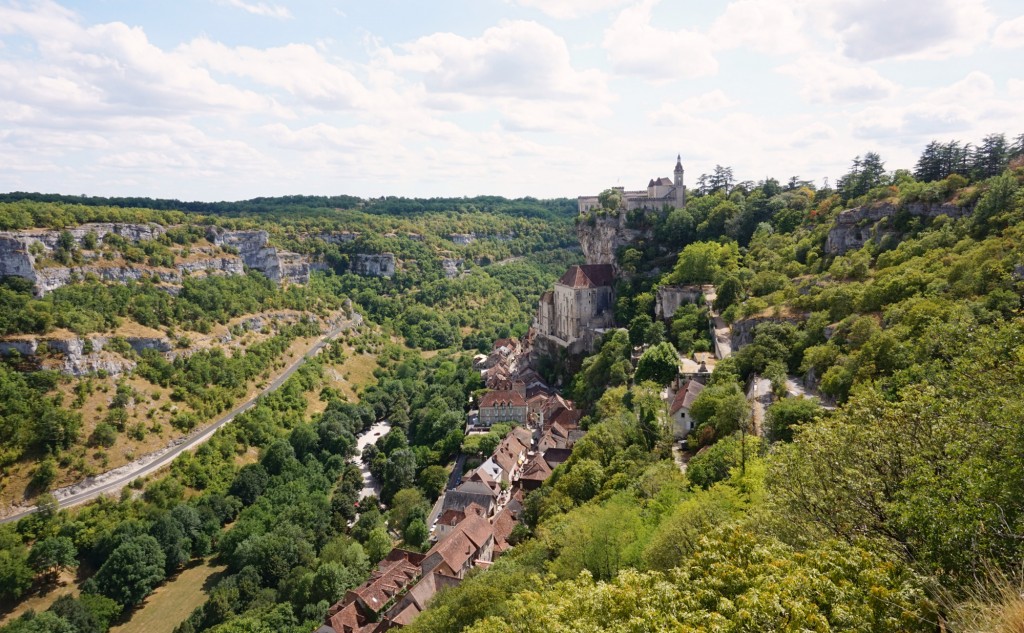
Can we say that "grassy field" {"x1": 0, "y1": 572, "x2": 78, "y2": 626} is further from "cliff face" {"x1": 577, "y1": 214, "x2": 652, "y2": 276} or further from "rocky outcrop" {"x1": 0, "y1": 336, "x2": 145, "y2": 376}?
"cliff face" {"x1": 577, "y1": 214, "x2": 652, "y2": 276}

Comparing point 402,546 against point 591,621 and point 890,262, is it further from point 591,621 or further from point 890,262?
point 890,262

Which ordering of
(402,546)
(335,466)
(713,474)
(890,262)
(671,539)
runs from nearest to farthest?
(671,539) → (713,474) → (890,262) → (402,546) → (335,466)

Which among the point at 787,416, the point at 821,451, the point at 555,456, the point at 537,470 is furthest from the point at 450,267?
the point at 821,451

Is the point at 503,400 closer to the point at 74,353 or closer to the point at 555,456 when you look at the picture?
the point at 555,456

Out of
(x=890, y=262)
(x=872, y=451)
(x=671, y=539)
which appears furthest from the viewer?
(x=890, y=262)

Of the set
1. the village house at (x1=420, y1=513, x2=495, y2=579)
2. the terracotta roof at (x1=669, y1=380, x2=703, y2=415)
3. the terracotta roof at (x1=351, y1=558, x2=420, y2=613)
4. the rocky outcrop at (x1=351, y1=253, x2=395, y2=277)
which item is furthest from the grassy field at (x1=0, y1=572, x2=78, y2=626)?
the rocky outcrop at (x1=351, y1=253, x2=395, y2=277)

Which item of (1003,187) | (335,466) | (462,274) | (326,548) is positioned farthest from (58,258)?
(1003,187)
